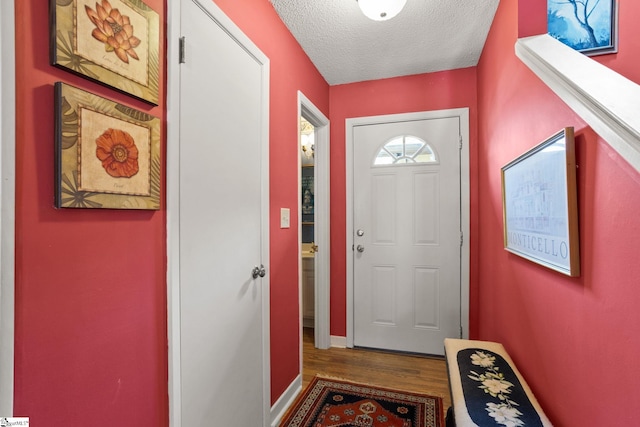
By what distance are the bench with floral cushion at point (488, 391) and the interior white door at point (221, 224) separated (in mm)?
980

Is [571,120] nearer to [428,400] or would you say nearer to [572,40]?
[572,40]

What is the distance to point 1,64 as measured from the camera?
2.06 ft

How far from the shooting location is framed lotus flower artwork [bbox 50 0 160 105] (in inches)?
28.8

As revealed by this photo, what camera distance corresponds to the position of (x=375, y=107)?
9.26 ft

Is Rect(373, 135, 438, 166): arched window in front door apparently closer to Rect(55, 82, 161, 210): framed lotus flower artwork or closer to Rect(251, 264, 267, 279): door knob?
Rect(251, 264, 267, 279): door knob

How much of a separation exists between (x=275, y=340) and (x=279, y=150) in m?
1.18

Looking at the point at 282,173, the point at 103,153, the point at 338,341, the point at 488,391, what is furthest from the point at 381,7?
the point at 338,341

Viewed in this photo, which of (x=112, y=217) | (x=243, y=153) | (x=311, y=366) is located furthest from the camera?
(x=311, y=366)

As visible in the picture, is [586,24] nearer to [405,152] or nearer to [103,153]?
[405,152]

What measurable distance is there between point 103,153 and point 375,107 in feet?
7.96

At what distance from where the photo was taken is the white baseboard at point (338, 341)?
2881 mm

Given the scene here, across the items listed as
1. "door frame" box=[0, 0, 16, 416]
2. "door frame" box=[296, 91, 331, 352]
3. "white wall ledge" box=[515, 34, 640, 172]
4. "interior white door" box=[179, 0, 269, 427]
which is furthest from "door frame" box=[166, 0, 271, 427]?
"door frame" box=[296, 91, 331, 352]

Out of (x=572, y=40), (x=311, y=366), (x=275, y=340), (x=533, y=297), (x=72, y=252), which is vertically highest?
(x=572, y=40)

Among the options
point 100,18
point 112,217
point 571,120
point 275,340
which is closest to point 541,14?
point 571,120
